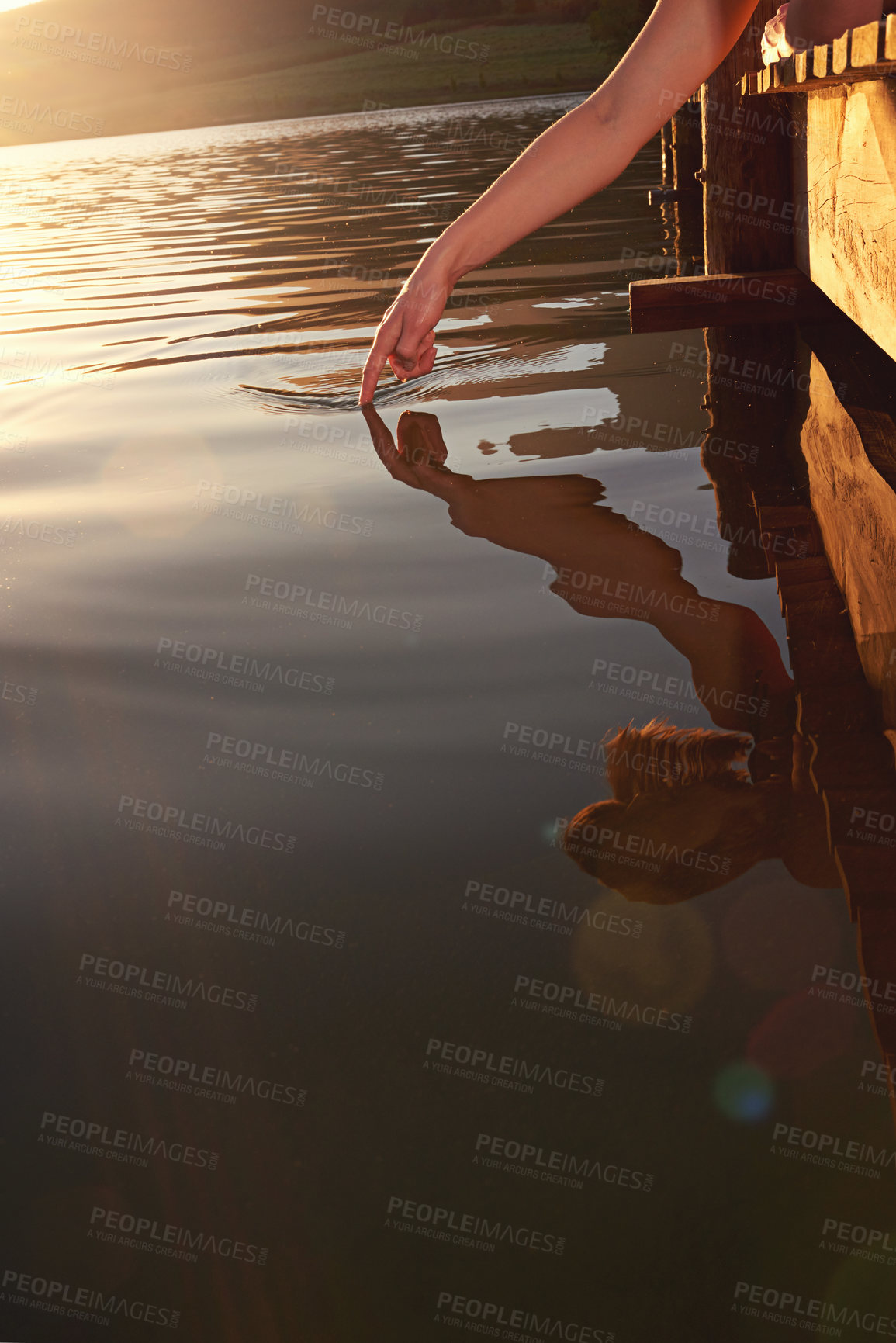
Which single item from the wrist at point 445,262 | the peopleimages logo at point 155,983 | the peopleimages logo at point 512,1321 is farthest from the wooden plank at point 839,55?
the peopleimages logo at point 512,1321

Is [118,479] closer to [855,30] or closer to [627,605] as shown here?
[627,605]

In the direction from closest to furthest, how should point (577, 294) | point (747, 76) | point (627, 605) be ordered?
point (627, 605), point (747, 76), point (577, 294)

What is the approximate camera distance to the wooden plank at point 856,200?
2.92 m

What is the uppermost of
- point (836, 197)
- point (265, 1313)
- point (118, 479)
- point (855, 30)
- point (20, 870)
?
point (855, 30)

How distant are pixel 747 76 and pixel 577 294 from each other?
2.62 meters

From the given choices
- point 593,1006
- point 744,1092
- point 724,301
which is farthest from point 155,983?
point 724,301

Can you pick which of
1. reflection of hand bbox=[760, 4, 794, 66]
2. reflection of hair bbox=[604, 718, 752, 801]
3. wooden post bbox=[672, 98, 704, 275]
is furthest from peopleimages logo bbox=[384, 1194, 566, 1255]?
wooden post bbox=[672, 98, 704, 275]

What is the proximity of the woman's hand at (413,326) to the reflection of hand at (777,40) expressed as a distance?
1.38m

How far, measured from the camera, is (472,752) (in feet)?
6.75

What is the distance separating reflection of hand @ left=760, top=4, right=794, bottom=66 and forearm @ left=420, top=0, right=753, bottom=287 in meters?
1.31

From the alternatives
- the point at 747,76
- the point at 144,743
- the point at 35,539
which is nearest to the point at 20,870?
the point at 144,743

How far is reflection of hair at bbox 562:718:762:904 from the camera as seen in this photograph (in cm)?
167

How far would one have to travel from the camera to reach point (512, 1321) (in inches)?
45.0

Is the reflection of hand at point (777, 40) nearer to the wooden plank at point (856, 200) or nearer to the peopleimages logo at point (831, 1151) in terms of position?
the wooden plank at point (856, 200)
